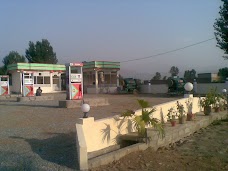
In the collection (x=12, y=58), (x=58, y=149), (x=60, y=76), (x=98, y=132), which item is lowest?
(x=58, y=149)

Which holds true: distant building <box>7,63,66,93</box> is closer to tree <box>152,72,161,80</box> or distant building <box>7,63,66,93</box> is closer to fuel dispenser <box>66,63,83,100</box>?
tree <box>152,72,161,80</box>

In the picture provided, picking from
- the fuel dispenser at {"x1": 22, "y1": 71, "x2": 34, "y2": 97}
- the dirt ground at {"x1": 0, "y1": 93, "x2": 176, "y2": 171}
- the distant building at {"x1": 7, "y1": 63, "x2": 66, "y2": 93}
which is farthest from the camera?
the distant building at {"x1": 7, "y1": 63, "x2": 66, "y2": 93}

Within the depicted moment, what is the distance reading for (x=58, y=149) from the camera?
272 inches

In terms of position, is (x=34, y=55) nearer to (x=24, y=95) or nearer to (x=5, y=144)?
Answer: (x=24, y=95)

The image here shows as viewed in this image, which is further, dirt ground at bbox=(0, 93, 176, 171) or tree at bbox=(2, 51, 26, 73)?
tree at bbox=(2, 51, 26, 73)

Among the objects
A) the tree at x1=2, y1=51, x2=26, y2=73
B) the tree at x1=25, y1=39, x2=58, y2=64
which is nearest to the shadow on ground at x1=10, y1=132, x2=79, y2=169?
the tree at x1=25, y1=39, x2=58, y2=64

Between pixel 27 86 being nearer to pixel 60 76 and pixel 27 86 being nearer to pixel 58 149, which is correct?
pixel 58 149

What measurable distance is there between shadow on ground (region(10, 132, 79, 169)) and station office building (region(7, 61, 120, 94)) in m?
28.8

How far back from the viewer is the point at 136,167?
585cm

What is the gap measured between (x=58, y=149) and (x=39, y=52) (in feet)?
216

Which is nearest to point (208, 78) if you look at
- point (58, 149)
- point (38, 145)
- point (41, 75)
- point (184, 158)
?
point (41, 75)

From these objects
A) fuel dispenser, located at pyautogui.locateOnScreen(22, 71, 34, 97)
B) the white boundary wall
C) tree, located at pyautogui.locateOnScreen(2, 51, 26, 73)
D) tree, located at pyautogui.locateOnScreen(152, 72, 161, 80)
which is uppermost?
tree, located at pyautogui.locateOnScreen(2, 51, 26, 73)

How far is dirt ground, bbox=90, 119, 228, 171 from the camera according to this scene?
19.4 feet

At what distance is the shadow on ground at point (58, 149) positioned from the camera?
6.02 m
